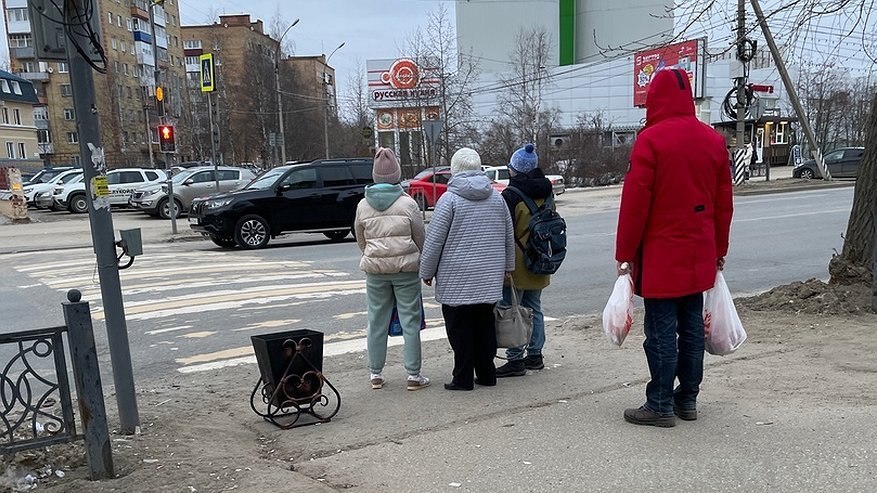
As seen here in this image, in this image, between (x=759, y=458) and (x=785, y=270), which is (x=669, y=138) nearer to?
(x=759, y=458)

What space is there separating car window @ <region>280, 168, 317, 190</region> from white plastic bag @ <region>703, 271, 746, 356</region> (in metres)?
13.0

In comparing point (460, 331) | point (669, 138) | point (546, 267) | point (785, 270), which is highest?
point (669, 138)

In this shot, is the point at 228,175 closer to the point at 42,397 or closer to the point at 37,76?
the point at 42,397

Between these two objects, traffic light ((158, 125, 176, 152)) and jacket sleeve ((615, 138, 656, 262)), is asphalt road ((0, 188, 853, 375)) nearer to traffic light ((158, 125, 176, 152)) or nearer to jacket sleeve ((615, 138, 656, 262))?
traffic light ((158, 125, 176, 152))

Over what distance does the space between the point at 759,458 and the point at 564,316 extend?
4.51 meters

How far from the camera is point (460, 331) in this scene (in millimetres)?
4941

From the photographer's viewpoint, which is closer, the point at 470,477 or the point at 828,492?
the point at 828,492

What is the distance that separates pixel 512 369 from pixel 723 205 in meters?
2.15

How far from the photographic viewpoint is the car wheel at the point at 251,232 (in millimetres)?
15395

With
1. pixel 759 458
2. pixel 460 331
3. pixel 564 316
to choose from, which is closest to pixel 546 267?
pixel 460 331

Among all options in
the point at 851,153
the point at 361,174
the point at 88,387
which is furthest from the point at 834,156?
the point at 88,387

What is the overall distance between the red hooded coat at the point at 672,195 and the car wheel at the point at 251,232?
12744mm

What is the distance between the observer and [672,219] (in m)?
3.81

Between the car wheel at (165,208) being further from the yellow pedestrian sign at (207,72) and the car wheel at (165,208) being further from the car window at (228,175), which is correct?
the yellow pedestrian sign at (207,72)
